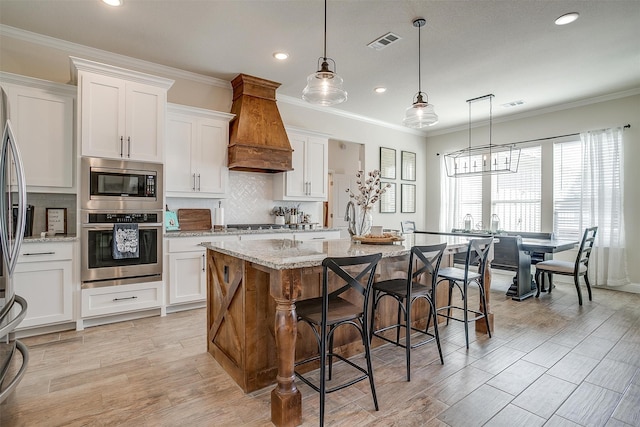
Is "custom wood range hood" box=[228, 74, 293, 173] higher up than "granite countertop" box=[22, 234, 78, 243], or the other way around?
"custom wood range hood" box=[228, 74, 293, 173]

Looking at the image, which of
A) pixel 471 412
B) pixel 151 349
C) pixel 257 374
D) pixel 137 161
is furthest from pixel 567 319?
pixel 137 161

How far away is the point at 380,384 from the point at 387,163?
5.13 m

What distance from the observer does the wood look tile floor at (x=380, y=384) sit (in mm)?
1873

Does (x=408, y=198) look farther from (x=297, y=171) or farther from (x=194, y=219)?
(x=194, y=219)

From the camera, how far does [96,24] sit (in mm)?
3176

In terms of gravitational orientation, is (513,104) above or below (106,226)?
above

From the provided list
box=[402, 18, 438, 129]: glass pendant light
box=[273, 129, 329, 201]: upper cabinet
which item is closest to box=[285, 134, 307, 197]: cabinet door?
box=[273, 129, 329, 201]: upper cabinet

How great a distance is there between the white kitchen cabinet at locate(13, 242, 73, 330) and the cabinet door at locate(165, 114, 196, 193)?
128cm

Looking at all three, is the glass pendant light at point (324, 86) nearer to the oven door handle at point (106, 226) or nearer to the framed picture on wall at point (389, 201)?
the oven door handle at point (106, 226)

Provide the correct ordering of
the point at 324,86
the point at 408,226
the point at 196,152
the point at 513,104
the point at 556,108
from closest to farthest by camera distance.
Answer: the point at 324,86
the point at 196,152
the point at 513,104
the point at 556,108
the point at 408,226

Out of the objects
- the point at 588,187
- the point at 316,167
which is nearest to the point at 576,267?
Answer: the point at 588,187

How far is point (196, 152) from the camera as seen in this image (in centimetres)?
414

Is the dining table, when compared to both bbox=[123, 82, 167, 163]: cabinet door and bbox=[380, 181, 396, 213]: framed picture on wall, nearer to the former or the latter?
bbox=[380, 181, 396, 213]: framed picture on wall

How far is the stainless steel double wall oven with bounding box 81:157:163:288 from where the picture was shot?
→ 319 cm
